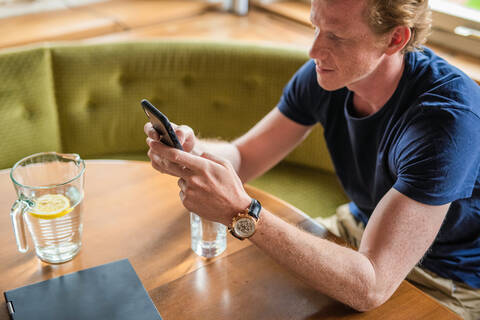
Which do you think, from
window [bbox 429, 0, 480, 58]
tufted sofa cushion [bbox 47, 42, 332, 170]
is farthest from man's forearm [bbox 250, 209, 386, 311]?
window [bbox 429, 0, 480, 58]

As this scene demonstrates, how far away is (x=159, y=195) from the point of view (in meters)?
1.29

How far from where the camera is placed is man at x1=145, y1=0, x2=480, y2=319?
996mm

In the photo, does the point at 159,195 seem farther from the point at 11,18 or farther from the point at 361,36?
the point at 11,18

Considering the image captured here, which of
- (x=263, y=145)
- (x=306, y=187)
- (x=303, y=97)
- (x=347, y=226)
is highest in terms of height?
(x=303, y=97)

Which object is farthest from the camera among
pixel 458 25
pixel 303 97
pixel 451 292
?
pixel 458 25

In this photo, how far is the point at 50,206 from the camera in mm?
999

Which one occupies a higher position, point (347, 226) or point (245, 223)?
point (245, 223)

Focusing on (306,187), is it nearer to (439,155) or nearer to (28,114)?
(439,155)

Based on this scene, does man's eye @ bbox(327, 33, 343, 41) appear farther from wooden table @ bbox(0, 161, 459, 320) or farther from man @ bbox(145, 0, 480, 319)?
wooden table @ bbox(0, 161, 459, 320)

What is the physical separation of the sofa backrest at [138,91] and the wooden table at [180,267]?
69cm

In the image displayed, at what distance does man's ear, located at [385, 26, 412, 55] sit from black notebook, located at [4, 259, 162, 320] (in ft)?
2.52

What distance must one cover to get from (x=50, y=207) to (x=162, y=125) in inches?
10.9

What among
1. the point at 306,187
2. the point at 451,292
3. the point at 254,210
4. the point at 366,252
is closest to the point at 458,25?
the point at 306,187

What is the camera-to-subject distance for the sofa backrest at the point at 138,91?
191cm
